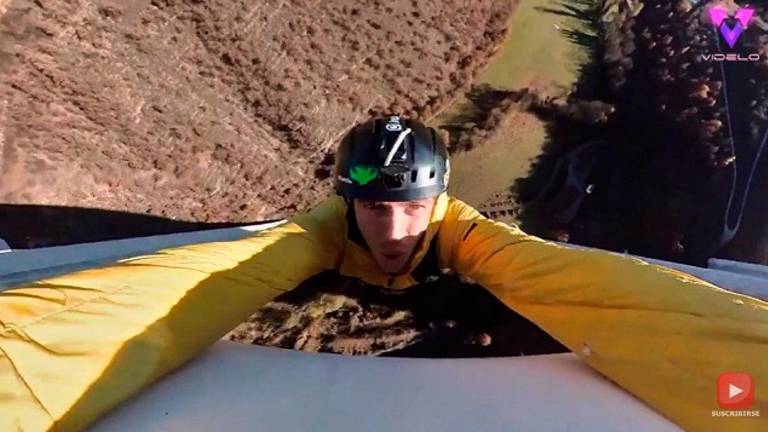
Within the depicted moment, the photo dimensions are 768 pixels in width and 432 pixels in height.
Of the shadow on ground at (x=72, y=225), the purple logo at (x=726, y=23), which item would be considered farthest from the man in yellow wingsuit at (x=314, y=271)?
the purple logo at (x=726, y=23)

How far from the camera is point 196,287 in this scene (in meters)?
1.20

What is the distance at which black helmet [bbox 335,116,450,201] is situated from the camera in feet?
5.11

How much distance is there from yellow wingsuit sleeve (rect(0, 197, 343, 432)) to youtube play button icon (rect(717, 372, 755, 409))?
2.62ft

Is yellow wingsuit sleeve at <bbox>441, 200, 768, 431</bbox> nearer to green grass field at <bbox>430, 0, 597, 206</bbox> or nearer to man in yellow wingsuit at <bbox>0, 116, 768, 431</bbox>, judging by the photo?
man in yellow wingsuit at <bbox>0, 116, 768, 431</bbox>

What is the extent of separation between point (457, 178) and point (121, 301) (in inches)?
66.6

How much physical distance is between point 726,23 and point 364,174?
213 cm

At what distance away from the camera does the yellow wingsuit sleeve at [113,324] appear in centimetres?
95

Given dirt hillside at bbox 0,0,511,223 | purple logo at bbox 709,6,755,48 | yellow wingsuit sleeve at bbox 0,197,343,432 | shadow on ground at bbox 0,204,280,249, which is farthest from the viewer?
purple logo at bbox 709,6,755,48

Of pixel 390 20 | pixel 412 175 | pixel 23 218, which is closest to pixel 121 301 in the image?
pixel 412 175

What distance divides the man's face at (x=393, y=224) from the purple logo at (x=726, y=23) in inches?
77.1

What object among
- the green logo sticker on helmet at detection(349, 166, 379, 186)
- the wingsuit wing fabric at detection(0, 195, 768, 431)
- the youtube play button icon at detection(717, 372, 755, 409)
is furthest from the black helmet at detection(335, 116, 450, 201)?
the youtube play button icon at detection(717, 372, 755, 409)

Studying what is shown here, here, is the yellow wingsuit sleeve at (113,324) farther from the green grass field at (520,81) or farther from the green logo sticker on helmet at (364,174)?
the green grass field at (520,81)

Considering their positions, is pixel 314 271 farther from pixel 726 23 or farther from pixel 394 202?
pixel 726 23

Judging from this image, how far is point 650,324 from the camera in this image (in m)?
1.12
